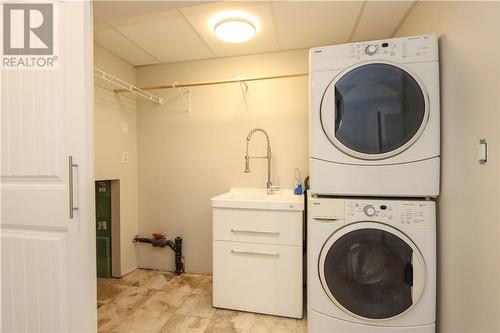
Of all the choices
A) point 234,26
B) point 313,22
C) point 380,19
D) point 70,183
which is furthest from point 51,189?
point 380,19

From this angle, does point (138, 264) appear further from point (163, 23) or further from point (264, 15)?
point (264, 15)

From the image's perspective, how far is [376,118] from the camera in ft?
4.65

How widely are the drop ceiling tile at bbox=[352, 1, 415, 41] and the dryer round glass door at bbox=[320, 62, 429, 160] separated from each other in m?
0.65

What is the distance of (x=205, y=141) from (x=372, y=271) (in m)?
1.84

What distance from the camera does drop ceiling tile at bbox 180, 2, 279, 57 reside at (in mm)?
1737

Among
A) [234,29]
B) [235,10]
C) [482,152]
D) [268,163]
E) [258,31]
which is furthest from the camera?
[268,163]

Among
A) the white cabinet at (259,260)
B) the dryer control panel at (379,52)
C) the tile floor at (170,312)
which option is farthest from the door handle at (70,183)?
the dryer control panel at (379,52)

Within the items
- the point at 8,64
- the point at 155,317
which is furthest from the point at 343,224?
the point at 8,64

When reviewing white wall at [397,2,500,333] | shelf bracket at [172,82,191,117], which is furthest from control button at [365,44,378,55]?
shelf bracket at [172,82,191,117]

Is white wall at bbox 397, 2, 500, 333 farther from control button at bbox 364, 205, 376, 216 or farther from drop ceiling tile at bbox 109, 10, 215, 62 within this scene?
drop ceiling tile at bbox 109, 10, 215, 62

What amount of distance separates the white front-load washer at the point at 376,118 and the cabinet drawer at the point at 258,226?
1.41ft

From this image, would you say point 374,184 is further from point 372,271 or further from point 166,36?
point 166,36

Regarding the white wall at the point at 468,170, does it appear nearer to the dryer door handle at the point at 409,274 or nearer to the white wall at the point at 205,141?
the dryer door handle at the point at 409,274

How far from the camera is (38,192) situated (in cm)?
115
